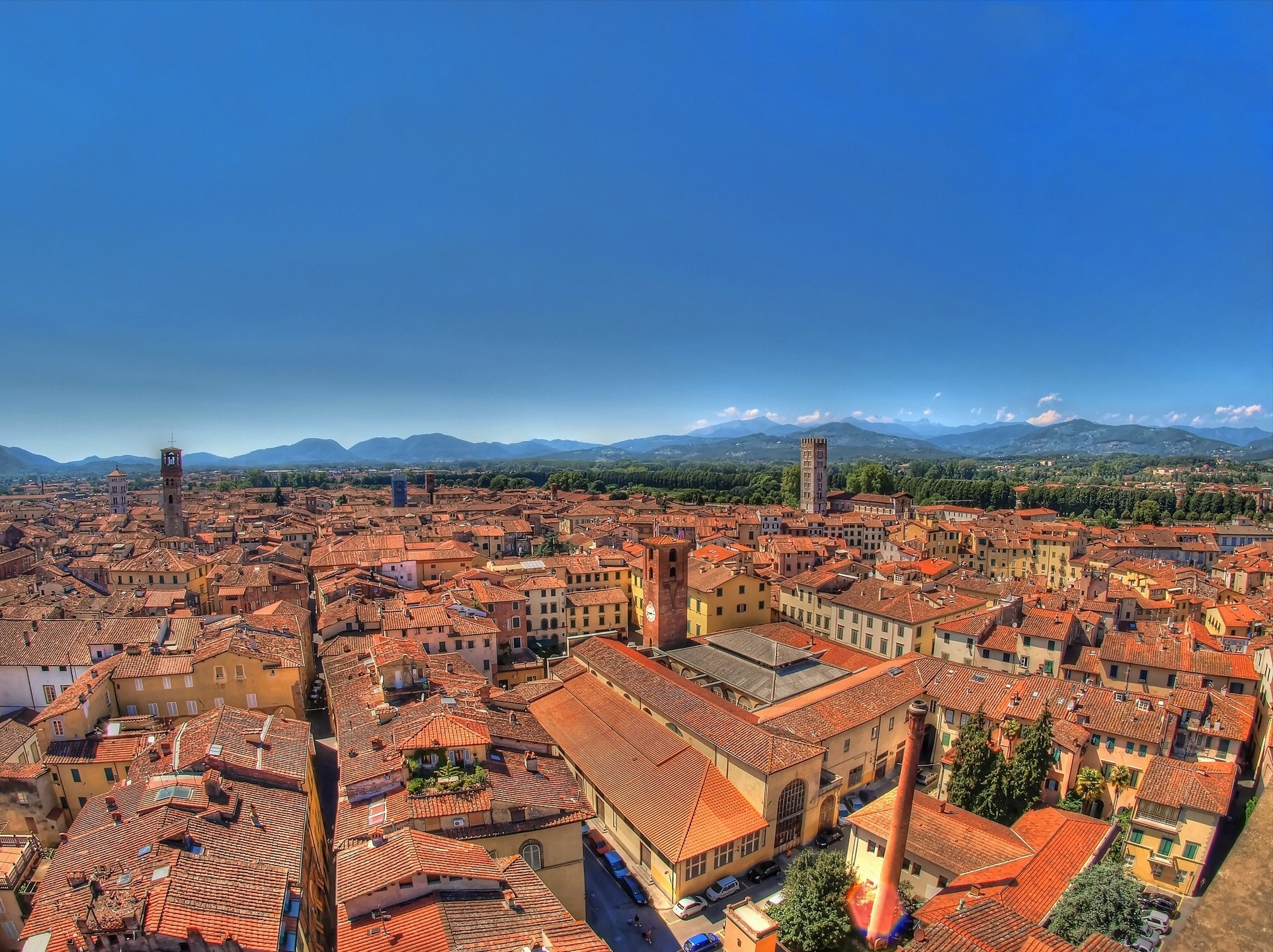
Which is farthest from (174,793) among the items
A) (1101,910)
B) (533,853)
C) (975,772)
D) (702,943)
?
(975,772)

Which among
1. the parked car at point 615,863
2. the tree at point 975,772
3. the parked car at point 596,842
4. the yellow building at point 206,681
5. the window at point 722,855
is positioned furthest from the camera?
the tree at point 975,772

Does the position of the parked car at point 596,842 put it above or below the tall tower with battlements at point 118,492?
below

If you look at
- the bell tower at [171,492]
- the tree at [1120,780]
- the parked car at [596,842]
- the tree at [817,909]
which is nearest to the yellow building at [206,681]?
the parked car at [596,842]

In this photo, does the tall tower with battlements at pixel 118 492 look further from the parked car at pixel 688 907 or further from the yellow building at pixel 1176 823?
the yellow building at pixel 1176 823

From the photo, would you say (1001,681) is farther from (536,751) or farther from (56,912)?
(56,912)

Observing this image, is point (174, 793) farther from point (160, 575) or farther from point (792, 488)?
point (792, 488)
